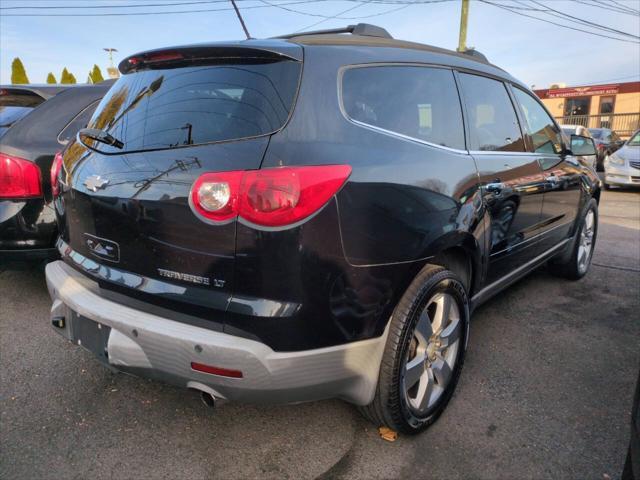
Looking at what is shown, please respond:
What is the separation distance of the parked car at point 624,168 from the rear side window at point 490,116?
9539mm

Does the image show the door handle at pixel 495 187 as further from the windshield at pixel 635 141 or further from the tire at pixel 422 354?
the windshield at pixel 635 141

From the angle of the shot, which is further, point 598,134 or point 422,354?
point 598,134

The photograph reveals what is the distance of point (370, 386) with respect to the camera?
1.95 metres

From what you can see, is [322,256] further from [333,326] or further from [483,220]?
[483,220]

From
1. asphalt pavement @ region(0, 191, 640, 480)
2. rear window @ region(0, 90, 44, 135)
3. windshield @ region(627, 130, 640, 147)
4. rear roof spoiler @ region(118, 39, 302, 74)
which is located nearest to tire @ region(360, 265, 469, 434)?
asphalt pavement @ region(0, 191, 640, 480)

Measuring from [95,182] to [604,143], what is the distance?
1738 centimetres

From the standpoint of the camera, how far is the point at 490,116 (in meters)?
2.94

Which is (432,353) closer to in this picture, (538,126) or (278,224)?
(278,224)

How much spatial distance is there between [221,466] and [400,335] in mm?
931

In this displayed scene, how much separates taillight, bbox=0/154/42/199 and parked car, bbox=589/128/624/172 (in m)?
15.9

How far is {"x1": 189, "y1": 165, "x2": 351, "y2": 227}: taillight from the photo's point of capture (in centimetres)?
164

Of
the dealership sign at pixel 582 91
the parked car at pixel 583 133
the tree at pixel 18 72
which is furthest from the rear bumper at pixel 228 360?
the dealership sign at pixel 582 91

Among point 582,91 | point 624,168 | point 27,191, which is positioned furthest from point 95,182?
point 582,91

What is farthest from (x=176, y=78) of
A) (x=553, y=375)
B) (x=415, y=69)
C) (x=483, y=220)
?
(x=553, y=375)
